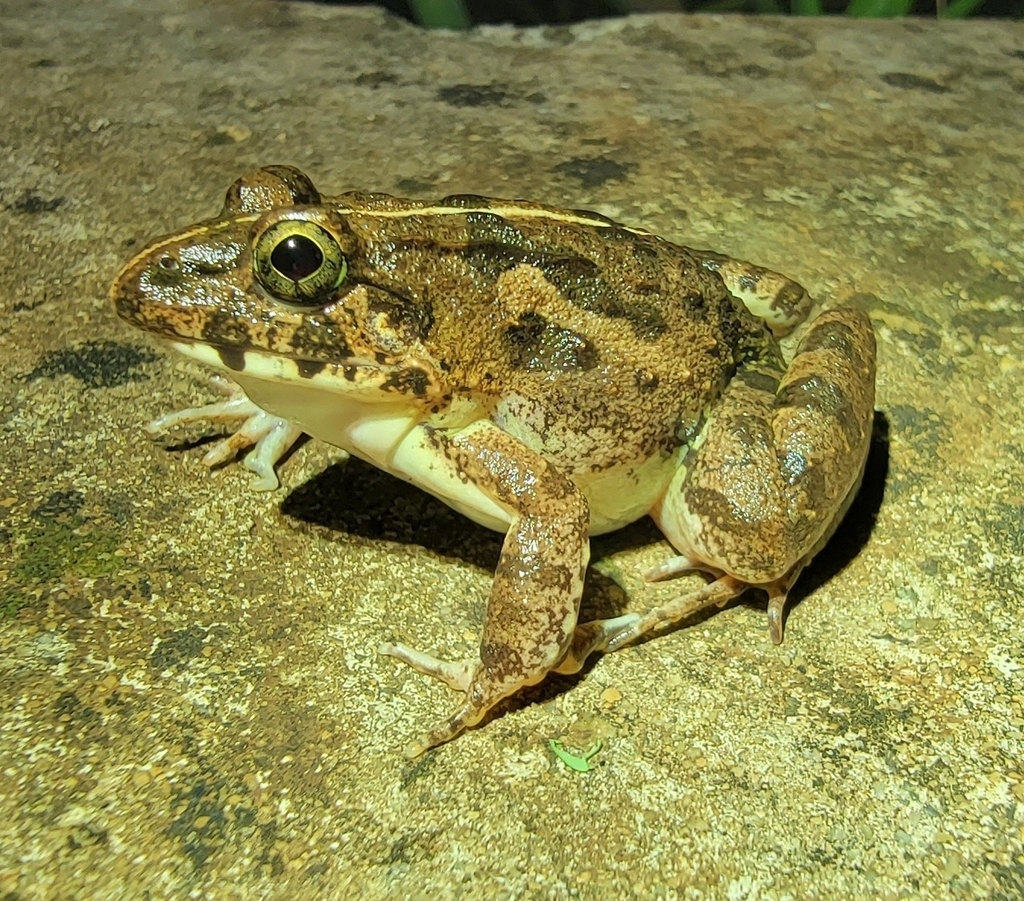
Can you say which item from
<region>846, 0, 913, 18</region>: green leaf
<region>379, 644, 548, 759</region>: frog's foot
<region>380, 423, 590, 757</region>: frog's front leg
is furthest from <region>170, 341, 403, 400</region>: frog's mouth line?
<region>846, 0, 913, 18</region>: green leaf

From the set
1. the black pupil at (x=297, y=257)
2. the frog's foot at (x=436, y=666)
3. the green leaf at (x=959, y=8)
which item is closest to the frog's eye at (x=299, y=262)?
the black pupil at (x=297, y=257)

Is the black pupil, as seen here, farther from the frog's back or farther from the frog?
the frog's back

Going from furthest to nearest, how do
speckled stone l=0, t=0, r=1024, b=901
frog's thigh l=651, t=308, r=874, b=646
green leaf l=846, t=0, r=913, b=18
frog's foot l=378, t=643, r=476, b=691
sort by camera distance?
1. green leaf l=846, t=0, r=913, b=18
2. frog's thigh l=651, t=308, r=874, b=646
3. frog's foot l=378, t=643, r=476, b=691
4. speckled stone l=0, t=0, r=1024, b=901

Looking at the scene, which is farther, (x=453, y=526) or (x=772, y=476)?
(x=453, y=526)

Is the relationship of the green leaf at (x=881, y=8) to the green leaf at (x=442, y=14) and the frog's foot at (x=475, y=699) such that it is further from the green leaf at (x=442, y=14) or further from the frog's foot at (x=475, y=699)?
the frog's foot at (x=475, y=699)

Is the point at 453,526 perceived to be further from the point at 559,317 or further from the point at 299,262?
the point at 299,262

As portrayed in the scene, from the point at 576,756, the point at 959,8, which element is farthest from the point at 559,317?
the point at 959,8
